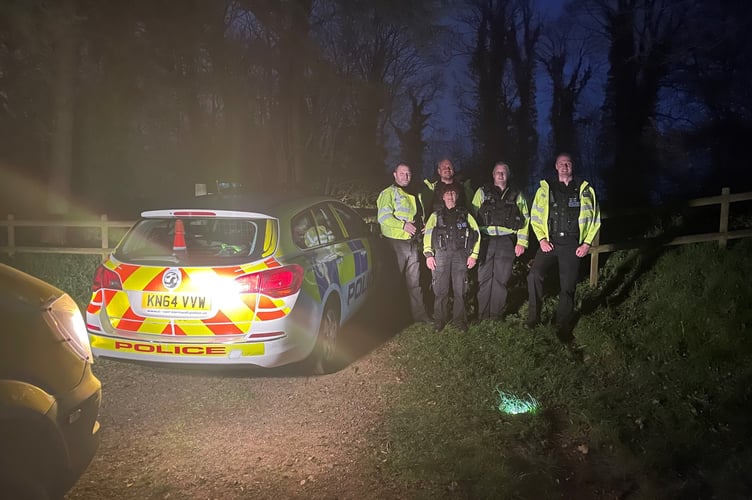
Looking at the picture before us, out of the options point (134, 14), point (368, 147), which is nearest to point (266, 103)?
point (368, 147)

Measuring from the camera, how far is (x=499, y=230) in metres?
6.21

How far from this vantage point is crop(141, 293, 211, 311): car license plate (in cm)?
432

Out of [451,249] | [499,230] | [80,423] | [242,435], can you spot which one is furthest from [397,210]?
[80,423]

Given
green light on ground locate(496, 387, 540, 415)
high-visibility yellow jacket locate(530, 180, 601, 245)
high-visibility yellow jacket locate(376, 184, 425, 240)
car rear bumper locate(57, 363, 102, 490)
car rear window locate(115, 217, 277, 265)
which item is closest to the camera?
car rear bumper locate(57, 363, 102, 490)

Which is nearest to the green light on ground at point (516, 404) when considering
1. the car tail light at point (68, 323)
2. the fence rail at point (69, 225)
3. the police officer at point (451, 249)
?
the police officer at point (451, 249)

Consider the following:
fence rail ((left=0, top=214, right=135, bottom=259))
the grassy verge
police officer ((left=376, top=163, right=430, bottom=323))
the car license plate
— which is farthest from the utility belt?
fence rail ((left=0, top=214, right=135, bottom=259))

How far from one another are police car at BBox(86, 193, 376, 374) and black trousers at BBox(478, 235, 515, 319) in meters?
2.19

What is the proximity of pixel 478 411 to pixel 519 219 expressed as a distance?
2.52 metres

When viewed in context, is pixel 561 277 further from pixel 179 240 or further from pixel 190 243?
pixel 179 240

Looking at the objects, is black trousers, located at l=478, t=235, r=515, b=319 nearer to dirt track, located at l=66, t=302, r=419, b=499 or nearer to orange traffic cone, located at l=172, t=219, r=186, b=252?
dirt track, located at l=66, t=302, r=419, b=499

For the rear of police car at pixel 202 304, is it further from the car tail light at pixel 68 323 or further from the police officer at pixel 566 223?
the police officer at pixel 566 223

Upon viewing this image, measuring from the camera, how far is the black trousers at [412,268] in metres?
6.62

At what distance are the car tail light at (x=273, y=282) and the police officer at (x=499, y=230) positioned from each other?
2.58 meters

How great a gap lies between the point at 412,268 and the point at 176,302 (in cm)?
302
